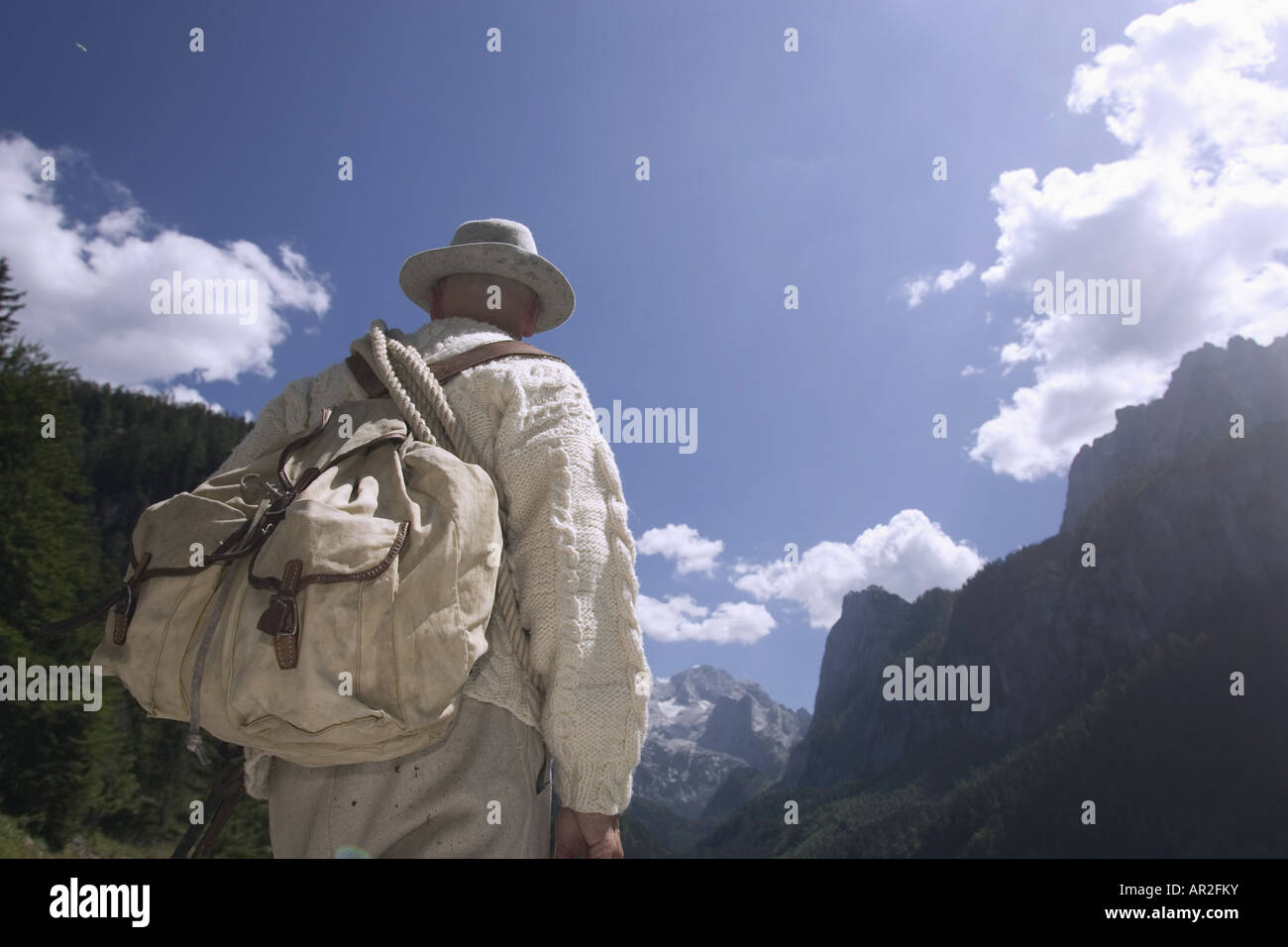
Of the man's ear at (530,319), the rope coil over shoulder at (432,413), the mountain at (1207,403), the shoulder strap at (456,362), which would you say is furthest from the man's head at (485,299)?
the mountain at (1207,403)

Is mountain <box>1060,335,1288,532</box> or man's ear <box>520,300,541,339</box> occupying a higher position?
mountain <box>1060,335,1288,532</box>

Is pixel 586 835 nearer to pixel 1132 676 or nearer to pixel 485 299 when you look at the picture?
pixel 485 299

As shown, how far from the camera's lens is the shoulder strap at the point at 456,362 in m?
2.71

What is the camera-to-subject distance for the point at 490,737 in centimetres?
232

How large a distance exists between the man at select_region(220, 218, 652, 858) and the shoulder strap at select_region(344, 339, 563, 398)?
Result: 0.04m

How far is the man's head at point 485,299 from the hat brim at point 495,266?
1.1 inches

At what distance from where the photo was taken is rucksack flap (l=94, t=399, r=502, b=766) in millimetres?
1848

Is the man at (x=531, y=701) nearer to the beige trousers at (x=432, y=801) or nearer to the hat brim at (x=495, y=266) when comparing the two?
the beige trousers at (x=432, y=801)

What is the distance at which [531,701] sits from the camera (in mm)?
2355

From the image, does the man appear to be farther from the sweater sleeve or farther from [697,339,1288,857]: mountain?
[697,339,1288,857]: mountain

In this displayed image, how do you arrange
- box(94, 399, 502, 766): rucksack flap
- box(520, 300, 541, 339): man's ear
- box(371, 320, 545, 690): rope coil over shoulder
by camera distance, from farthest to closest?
box(520, 300, 541, 339): man's ear, box(371, 320, 545, 690): rope coil over shoulder, box(94, 399, 502, 766): rucksack flap

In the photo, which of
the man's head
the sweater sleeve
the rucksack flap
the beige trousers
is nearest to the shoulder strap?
the sweater sleeve
